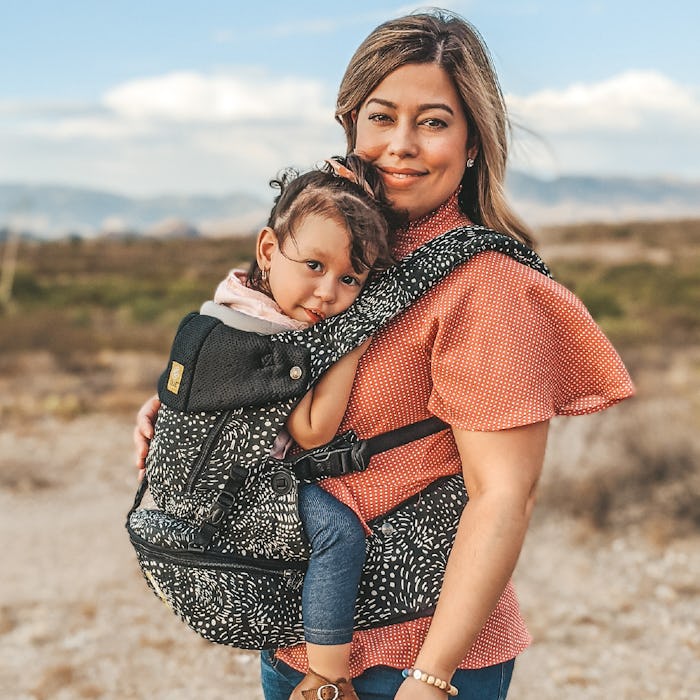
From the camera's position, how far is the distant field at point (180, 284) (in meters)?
20.3

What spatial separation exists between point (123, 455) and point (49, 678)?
573 cm

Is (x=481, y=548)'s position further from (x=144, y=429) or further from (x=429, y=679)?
(x=144, y=429)

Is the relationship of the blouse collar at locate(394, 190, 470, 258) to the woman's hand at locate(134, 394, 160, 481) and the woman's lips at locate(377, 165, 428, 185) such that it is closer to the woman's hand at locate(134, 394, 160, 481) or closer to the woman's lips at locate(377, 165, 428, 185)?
the woman's lips at locate(377, 165, 428, 185)

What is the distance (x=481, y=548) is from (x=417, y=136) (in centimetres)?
83

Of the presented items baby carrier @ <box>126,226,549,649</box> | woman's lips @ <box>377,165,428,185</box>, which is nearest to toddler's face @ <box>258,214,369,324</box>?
baby carrier @ <box>126,226,549,649</box>

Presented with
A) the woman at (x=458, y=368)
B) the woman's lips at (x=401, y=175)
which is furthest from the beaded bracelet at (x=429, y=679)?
the woman's lips at (x=401, y=175)

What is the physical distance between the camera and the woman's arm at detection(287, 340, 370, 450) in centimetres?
184

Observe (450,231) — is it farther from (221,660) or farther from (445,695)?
(221,660)

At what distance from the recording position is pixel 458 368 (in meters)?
1.82

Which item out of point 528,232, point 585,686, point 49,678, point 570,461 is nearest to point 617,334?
point 570,461

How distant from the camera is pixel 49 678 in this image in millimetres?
5812

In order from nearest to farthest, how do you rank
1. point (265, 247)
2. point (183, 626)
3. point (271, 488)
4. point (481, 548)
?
point (481, 548) < point (271, 488) < point (265, 247) < point (183, 626)

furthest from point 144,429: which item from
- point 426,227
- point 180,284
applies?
point 180,284

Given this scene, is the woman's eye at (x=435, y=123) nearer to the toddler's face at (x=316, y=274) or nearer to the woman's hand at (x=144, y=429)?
the toddler's face at (x=316, y=274)
